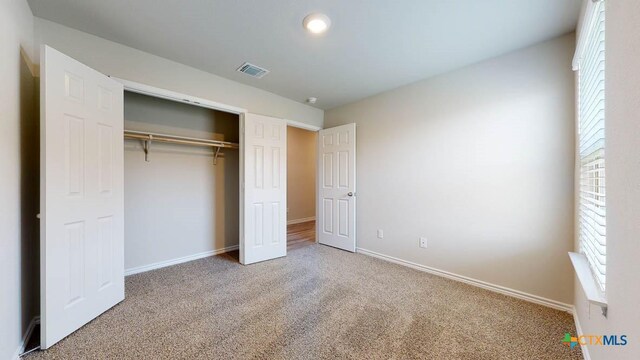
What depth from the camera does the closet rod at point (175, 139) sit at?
2.56 meters

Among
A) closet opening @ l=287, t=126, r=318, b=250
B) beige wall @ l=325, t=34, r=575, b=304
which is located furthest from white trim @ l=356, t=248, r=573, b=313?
closet opening @ l=287, t=126, r=318, b=250

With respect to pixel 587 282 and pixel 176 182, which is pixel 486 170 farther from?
pixel 176 182

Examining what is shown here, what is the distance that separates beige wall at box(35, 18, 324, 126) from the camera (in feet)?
6.25

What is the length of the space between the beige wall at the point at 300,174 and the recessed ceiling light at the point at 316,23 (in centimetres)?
374

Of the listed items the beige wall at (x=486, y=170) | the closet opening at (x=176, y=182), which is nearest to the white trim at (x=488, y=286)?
the beige wall at (x=486, y=170)

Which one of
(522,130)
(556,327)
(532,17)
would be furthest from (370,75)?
(556,327)

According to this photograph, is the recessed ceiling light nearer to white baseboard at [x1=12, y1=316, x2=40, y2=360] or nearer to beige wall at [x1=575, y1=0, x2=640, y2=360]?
beige wall at [x1=575, y1=0, x2=640, y2=360]

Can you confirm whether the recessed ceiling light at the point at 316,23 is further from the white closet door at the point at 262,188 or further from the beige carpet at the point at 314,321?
the beige carpet at the point at 314,321

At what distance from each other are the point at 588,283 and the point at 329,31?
94.1 inches

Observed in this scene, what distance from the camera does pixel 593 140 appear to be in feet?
4.44

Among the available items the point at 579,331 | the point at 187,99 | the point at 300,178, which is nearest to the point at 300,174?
the point at 300,178

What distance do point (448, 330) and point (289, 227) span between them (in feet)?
13.1

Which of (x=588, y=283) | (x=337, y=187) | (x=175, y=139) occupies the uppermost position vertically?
(x=175, y=139)

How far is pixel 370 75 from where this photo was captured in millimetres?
2773
